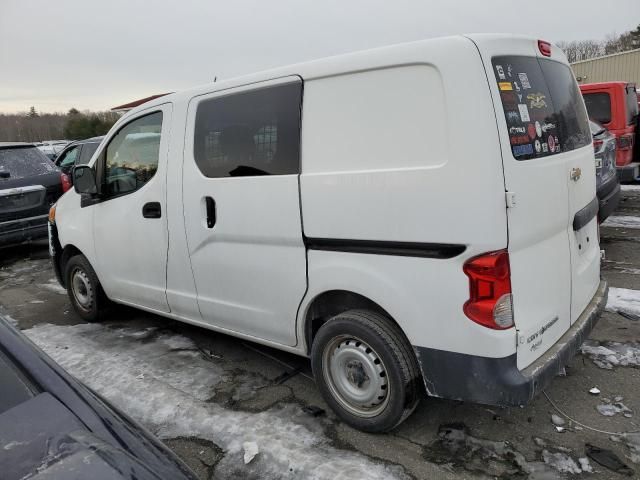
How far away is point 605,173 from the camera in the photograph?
6.24 meters

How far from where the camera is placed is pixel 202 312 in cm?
375

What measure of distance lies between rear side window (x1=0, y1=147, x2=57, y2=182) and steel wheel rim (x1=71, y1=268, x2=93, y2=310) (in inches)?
135

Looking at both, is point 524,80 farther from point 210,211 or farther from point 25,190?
point 25,190

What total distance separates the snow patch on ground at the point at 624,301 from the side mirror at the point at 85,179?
4.44 meters

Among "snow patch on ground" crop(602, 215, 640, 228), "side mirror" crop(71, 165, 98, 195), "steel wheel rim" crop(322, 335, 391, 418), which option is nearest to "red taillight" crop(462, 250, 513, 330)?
"steel wheel rim" crop(322, 335, 391, 418)

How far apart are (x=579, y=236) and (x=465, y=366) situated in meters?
1.15

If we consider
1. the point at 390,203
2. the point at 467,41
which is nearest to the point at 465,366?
the point at 390,203

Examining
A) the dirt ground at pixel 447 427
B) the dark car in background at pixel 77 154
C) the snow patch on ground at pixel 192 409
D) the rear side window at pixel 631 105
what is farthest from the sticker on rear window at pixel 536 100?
the dark car in background at pixel 77 154

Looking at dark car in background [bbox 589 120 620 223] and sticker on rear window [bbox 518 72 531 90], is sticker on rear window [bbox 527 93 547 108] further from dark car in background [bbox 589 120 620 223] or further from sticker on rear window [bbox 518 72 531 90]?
dark car in background [bbox 589 120 620 223]

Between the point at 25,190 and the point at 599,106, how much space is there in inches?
349

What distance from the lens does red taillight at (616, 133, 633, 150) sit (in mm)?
8062

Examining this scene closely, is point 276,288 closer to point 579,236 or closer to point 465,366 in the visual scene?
point 465,366

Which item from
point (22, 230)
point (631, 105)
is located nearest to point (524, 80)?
point (22, 230)

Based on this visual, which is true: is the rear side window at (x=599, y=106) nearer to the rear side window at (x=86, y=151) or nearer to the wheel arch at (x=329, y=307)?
the wheel arch at (x=329, y=307)
